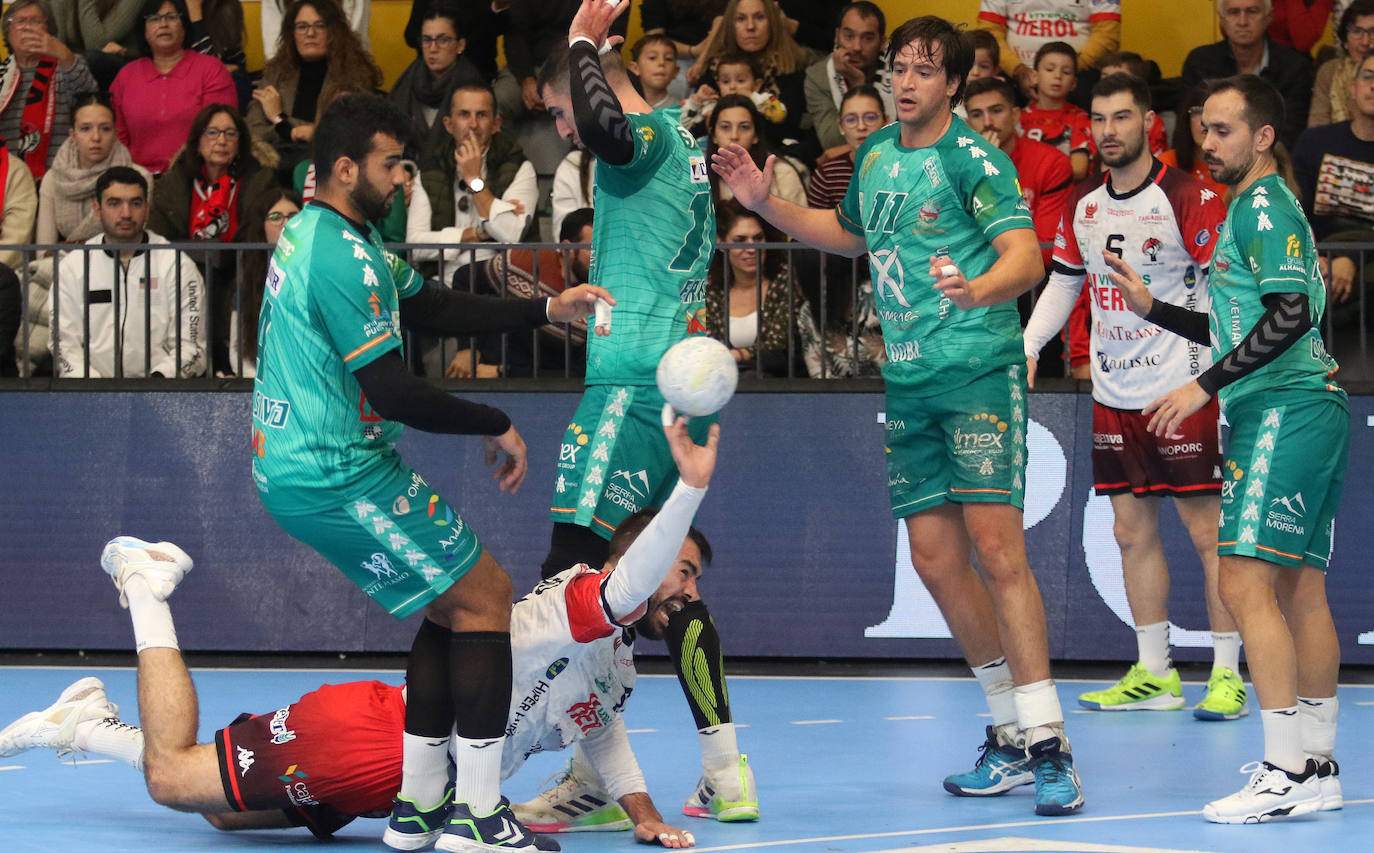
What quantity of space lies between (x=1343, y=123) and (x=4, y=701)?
699 cm

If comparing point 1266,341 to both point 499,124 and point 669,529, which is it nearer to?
point 669,529

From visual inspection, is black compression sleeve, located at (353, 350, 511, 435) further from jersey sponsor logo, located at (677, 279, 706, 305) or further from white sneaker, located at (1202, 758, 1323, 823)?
white sneaker, located at (1202, 758, 1323, 823)

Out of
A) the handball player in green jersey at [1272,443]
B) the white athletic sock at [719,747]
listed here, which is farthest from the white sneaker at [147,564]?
the handball player in green jersey at [1272,443]

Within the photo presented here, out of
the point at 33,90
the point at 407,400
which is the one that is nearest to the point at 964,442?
the point at 407,400

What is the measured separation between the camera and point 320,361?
4.29 m

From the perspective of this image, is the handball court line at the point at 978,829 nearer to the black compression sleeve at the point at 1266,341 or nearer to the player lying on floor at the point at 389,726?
the player lying on floor at the point at 389,726

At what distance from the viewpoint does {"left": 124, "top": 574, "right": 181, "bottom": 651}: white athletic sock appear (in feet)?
15.5

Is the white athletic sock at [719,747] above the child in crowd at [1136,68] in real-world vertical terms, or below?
below

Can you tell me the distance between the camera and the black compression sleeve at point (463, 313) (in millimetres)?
4746

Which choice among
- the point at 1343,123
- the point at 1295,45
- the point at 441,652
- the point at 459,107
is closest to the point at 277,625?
the point at 459,107

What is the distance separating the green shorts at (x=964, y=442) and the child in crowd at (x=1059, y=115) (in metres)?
4.55

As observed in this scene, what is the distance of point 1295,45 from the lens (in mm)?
10227

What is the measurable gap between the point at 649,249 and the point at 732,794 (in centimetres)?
161

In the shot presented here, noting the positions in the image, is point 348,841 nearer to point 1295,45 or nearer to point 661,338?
point 661,338
